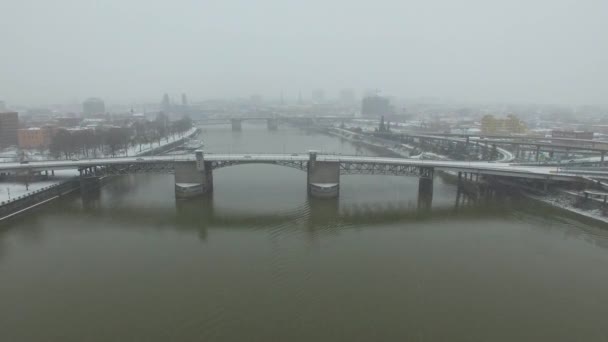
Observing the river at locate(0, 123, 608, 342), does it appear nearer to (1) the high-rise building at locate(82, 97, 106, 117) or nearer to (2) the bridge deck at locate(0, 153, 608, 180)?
(2) the bridge deck at locate(0, 153, 608, 180)

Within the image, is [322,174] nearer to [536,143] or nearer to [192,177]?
[192,177]

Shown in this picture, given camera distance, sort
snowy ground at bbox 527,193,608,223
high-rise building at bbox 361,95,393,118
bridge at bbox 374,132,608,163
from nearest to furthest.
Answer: snowy ground at bbox 527,193,608,223, bridge at bbox 374,132,608,163, high-rise building at bbox 361,95,393,118

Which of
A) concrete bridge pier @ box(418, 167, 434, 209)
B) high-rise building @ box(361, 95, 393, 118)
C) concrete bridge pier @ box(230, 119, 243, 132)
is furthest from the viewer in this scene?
high-rise building @ box(361, 95, 393, 118)

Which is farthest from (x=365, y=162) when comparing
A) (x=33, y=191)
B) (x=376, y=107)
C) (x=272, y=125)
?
(x=376, y=107)

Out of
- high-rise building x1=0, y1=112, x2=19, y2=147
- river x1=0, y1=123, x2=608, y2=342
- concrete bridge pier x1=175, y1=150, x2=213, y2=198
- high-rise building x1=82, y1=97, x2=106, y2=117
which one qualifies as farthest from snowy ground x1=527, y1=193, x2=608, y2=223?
high-rise building x1=82, y1=97, x2=106, y2=117

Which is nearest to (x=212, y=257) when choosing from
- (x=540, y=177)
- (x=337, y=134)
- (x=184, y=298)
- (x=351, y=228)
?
(x=184, y=298)

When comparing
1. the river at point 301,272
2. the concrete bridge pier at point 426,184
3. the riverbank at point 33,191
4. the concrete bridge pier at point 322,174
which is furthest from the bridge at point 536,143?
the riverbank at point 33,191
